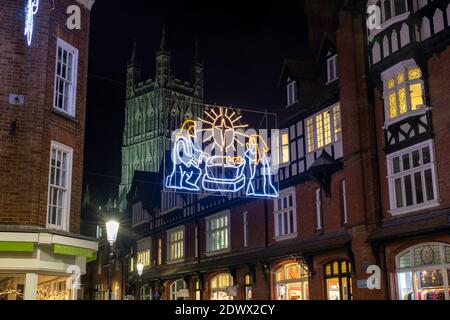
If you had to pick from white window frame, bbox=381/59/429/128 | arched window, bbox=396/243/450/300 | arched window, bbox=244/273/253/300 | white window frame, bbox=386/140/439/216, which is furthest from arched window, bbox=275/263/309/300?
white window frame, bbox=381/59/429/128

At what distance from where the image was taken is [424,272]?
18.1 meters

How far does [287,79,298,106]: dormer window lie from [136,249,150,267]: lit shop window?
2104 centimetres

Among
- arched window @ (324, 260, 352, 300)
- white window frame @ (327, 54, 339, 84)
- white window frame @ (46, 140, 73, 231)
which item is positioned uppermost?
white window frame @ (327, 54, 339, 84)

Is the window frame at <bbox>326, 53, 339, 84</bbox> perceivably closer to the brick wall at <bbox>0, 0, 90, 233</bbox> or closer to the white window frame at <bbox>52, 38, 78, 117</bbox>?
the white window frame at <bbox>52, 38, 78, 117</bbox>

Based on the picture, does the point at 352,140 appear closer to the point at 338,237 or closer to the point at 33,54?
the point at 338,237

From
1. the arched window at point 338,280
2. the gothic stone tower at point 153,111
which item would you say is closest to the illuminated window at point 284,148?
the arched window at point 338,280

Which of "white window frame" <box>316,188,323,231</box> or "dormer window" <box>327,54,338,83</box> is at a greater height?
"dormer window" <box>327,54,338,83</box>

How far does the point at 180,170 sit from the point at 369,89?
7.56 meters

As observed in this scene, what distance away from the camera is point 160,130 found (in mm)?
110062

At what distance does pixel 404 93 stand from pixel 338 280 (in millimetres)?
Answer: 7842

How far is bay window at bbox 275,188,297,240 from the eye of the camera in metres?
26.1

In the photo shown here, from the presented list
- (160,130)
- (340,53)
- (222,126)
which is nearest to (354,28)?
(340,53)

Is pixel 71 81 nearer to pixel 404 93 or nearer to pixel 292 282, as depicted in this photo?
pixel 404 93
